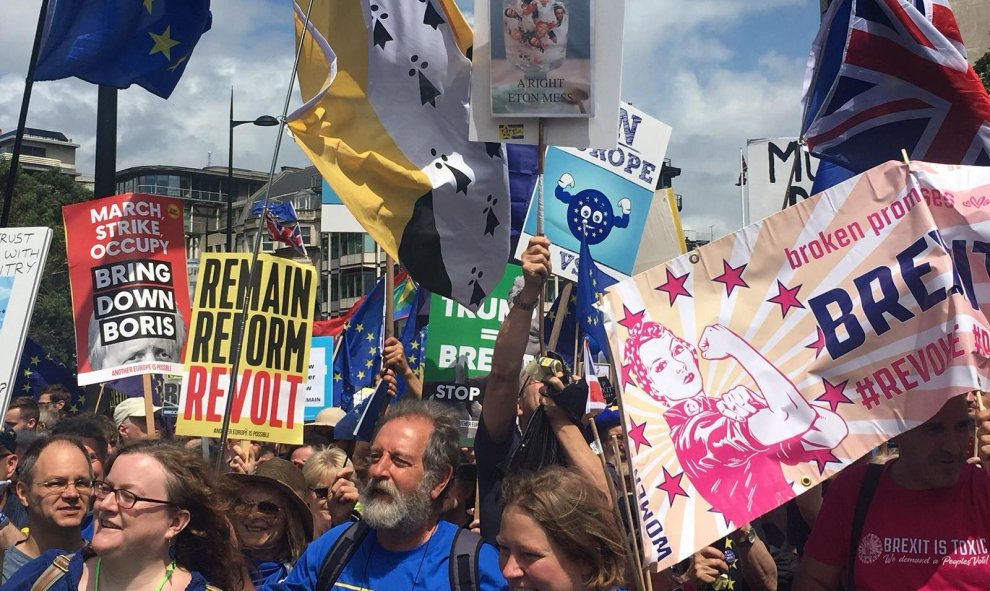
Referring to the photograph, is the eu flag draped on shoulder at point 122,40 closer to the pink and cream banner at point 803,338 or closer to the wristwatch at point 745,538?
the pink and cream banner at point 803,338

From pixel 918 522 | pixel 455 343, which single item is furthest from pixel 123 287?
pixel 918 522

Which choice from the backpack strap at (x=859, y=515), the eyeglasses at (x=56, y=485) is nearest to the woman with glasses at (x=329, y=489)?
the eyeglasses at (x=56, y=485)

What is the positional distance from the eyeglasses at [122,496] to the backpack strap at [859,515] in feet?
7.23

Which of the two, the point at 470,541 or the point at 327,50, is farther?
the point at 327,50

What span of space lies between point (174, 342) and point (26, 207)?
41490mm

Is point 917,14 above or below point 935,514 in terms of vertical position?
above

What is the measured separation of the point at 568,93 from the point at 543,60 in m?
0.18

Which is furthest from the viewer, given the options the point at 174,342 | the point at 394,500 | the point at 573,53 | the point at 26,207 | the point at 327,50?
the point at 26,207

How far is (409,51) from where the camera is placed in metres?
6.34

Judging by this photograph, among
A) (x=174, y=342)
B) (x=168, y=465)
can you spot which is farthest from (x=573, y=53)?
(x=174, y=342)

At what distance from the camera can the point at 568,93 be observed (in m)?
5.23

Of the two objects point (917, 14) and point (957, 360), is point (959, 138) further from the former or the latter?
point (957, 360)

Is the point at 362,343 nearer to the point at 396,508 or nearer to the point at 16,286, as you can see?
the point at 16,286

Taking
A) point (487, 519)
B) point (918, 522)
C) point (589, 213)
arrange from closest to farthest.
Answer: point (918, 522)
point (487, 519)
point (589, 213)
